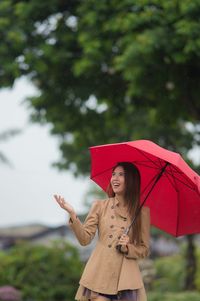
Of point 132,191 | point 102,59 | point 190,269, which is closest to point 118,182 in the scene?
point 132,191

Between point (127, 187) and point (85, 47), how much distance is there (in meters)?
7.94

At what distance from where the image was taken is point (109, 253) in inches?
276

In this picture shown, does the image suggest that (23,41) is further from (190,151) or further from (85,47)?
(190,151)

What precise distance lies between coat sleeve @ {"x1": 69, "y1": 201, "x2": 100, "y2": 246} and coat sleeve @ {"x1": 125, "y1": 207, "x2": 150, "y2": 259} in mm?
389

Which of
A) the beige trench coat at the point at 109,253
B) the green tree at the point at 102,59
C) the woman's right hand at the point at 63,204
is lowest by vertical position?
the beige trench coat at the point at 109,253

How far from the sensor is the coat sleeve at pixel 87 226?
271 inches

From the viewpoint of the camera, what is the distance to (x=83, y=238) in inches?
274

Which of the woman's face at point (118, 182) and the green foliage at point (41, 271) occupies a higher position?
the woman's face at point (118, 182)

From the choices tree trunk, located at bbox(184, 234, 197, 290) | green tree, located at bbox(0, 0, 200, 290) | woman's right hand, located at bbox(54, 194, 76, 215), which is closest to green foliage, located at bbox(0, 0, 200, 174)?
green tree, located at bbox(0, 0, 200, 290)

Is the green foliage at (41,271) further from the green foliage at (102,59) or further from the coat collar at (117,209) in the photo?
the coat collar at (117,209)

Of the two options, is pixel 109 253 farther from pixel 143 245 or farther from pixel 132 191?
pixel 132 191

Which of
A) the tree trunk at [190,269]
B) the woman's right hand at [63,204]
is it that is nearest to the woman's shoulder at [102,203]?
the woman's right hand at [63,204]

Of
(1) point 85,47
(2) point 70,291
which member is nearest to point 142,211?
(1) point 85,47

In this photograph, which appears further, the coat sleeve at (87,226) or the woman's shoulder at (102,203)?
the woman's shoulder at (102,203)
